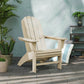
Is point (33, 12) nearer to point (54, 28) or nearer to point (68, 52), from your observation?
point (54, 28)

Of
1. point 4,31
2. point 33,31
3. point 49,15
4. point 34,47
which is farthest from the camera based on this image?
point 49,15

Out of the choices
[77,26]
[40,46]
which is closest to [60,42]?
[40,46]

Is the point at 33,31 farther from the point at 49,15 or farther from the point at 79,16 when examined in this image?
the point at 79,16

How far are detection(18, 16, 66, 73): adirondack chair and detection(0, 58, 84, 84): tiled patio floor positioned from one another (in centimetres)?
18

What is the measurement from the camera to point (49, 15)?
6391 millimetres

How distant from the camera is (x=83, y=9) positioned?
252 inches

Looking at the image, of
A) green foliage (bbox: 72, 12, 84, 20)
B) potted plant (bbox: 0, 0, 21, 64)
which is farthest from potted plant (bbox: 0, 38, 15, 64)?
green foliage (bbox: 72, 12, 84, 20)

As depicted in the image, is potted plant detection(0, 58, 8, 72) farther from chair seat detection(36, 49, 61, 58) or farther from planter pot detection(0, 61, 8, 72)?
chair seat detection(36, 49, 61, 58)

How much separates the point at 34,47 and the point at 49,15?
2.28 metres

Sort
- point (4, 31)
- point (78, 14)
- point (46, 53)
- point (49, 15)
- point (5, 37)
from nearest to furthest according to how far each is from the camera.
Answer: point (46, 53) < point (4, 31) < point (5, 37) < point (78, 14) < point (49, 15)

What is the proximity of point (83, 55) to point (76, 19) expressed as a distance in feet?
3.46

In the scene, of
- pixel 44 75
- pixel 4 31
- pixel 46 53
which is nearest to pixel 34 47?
pixel 46 53

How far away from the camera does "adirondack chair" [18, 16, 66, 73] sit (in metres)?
4.36

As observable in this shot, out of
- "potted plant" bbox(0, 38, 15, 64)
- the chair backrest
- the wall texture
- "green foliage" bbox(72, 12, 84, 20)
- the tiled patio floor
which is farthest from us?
the wall texture
